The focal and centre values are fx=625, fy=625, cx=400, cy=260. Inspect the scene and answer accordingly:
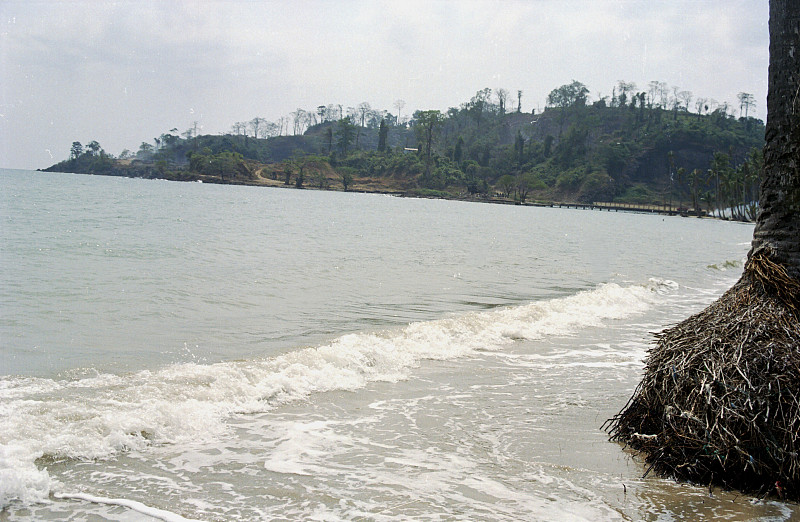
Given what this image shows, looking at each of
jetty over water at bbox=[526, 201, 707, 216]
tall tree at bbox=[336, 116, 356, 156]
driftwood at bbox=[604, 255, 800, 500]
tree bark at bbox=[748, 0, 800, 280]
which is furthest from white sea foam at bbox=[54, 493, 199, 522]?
tall tree at bbox=[336, 116, 356, 156]

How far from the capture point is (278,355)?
803cm

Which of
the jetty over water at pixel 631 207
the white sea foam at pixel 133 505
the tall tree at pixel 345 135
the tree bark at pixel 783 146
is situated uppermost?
the tall tree at pixel 345 135

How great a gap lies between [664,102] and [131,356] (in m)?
214

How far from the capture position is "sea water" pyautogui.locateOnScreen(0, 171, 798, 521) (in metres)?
3.96

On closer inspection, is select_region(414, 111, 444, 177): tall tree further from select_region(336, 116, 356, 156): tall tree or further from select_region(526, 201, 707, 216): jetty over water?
select_region(526, 201, 707, 216): jetty over water

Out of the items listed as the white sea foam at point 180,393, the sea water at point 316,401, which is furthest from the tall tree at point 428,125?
the white sea foam at point 180,393

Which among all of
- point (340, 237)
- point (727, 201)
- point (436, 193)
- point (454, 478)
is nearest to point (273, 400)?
point (454, 478)

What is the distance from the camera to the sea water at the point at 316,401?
3.96 metres

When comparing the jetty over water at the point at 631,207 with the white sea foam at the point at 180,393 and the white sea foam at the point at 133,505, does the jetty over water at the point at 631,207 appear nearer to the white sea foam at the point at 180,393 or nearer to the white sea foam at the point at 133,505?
the white sea foam at the point at 180,393

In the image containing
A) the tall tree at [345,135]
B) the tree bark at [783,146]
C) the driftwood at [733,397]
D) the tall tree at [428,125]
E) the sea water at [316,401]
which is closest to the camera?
the sea water at [316,401]

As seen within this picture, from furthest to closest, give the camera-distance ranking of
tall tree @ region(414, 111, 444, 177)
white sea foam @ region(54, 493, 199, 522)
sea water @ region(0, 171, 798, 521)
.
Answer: tall tree @ region(414, 111, 444, 177) < sea water @ region(0, 171, 798, 521) < white sea foam @ region(54, 493, 199, 522)

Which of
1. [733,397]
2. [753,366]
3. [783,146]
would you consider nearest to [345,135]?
[783,146]

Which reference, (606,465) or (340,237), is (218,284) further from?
(340,237)

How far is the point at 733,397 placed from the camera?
4.32 meters
